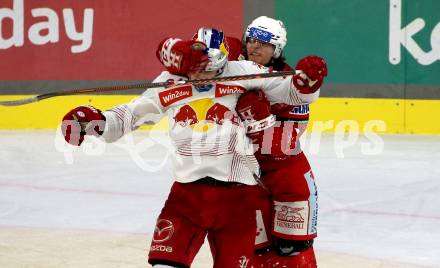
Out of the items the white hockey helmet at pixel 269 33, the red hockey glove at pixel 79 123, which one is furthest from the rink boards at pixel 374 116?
the red hockey glove at pixel 79 123

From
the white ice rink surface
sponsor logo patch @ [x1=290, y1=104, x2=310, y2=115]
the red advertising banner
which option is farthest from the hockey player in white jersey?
the red advertising banner

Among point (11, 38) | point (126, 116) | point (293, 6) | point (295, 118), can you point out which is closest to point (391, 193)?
point (295, 118)

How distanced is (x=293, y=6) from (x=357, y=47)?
33.3 inches

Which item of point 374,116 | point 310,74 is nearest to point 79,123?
point 310,74

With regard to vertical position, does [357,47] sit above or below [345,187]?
above

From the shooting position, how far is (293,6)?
10.0 metres

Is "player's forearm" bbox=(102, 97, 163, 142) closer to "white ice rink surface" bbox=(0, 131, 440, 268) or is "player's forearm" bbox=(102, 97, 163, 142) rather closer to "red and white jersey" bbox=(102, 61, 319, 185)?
"red and white jersey" bbox=(102, 61, 319, 185)

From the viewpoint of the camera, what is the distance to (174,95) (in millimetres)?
3211

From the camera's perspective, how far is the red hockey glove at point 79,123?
3188 mm

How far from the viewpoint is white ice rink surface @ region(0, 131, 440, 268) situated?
15.1 ft

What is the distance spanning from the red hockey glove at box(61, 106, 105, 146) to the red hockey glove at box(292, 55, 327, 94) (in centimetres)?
72

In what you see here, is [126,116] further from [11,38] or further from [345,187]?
[11,38]

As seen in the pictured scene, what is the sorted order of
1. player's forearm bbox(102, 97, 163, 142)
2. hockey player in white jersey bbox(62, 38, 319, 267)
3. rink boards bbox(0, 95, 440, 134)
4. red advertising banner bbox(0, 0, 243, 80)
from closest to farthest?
hockey player in white jersey bbox(62, 38, 319, 267)
player's forearm bbox(102, 97, 163, 142)
rink boards bbox(0, 95, 440, 134)
red advertising banner bbox(0, 0, 243, 80)

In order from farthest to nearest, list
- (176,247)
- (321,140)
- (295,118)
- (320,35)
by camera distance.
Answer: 1. (320,35)
2. (321,140)
3. (295,118)
4. (176,247)
